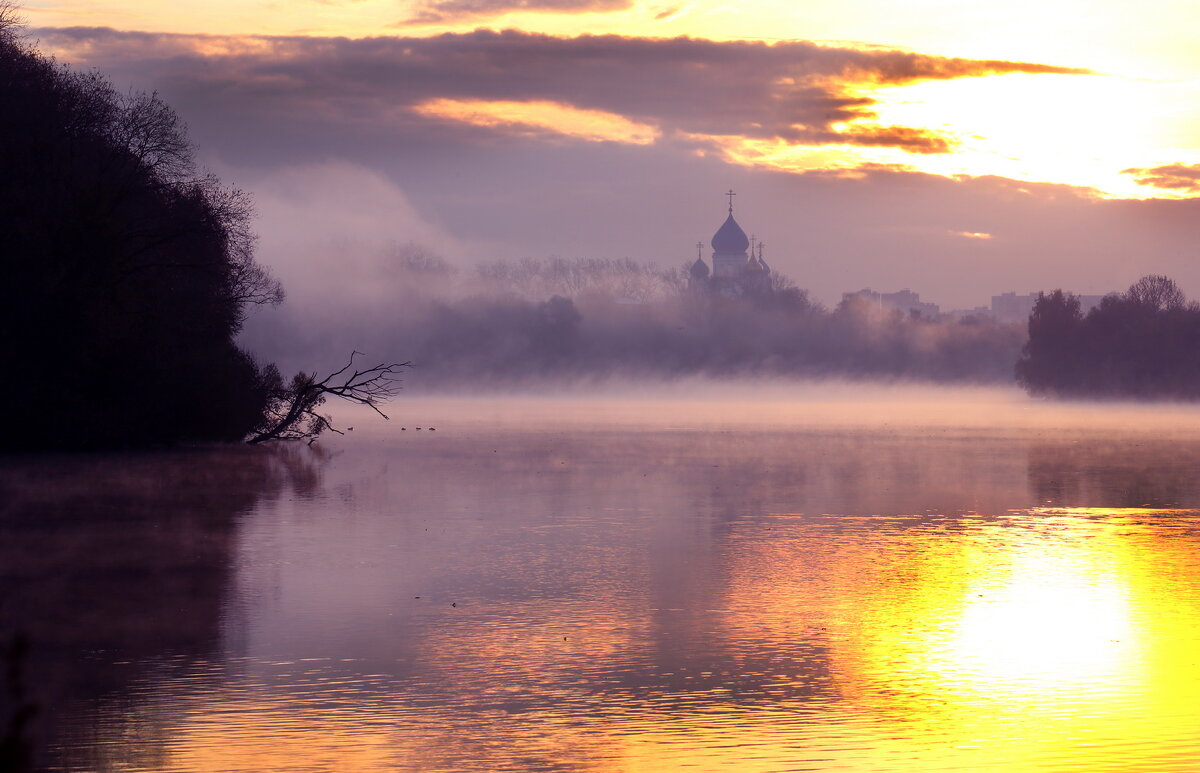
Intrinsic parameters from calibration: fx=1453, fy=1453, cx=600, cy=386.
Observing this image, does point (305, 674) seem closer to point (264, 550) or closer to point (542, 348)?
point (264, 550)

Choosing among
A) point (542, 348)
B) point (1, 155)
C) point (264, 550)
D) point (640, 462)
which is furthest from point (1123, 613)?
point (542, 348)

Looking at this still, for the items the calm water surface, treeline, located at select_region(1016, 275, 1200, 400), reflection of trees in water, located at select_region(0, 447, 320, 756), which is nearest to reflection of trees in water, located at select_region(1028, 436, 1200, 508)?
the calm water surface

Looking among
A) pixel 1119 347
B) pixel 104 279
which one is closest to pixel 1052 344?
pixel 1119 347

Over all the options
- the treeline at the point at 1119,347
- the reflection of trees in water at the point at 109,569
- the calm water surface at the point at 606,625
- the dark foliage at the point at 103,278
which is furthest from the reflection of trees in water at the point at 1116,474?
the treeline at the point at 1119,347

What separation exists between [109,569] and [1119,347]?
12205 cm

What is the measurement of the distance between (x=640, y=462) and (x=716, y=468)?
11.6 ft

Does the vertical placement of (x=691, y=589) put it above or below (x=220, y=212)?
below

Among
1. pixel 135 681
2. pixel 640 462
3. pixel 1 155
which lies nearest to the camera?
pixel 135 681

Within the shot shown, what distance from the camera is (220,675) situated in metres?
12.5

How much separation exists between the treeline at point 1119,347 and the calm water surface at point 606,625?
10121 cm

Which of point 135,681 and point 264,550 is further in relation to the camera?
point 264,550

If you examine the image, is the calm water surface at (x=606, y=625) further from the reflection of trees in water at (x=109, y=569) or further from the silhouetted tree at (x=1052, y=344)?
the silhouetted tree at (x=1052, y=344)

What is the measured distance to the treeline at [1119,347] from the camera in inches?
5000

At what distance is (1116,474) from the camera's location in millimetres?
37656
